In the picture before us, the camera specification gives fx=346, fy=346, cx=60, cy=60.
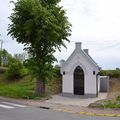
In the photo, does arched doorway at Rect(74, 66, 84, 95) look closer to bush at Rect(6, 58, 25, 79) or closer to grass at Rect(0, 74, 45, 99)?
grass at Rect(0, 74, 45, 99)

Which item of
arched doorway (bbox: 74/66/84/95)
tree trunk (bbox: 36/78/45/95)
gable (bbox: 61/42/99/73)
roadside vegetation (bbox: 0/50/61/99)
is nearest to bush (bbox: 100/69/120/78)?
roadside vegetation (bbox: 0/50/61/99)

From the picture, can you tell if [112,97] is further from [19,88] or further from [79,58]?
[19,88]

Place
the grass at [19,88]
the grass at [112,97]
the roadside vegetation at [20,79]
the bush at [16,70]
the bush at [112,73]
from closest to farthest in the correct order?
the grass at [112,97] < the grass at [19,88] < the roadside vegetation at [20,79] < the bush at [112,73] < the bush at [16,70]

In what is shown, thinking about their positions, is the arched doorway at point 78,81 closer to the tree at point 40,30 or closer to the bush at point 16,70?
the tree at point 40,30

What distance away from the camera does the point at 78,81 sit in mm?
36281

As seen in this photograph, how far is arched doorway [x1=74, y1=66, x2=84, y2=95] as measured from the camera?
35938 mm

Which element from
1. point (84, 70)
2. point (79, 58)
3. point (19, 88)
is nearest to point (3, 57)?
point (19, 88)

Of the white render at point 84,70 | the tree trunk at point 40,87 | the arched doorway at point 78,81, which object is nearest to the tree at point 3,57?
the white render at point 84,70

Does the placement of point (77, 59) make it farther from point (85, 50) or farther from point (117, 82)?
point (117, 82)

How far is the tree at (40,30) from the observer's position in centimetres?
3241

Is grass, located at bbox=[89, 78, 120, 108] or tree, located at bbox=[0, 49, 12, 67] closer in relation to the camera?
grass, located at bbox=[89, 78, 120, 108]

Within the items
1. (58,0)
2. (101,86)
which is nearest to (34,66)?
(58,0)

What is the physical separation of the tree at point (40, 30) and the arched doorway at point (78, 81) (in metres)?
3.35

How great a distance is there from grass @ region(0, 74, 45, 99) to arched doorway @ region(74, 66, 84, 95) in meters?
4.65
